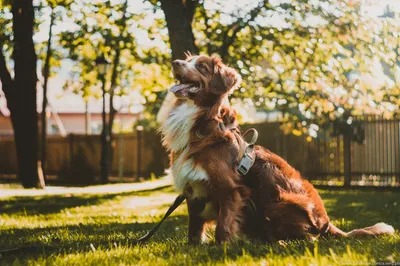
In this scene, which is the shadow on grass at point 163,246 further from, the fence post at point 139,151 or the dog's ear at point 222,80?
the fence post at point 139,151

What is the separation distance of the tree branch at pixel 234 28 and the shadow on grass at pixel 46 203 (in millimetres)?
4003

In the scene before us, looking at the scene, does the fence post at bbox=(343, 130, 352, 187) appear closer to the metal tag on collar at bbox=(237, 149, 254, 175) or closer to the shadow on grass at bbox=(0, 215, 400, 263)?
the shadow on grass at bbox=(0, 215, 400, 263)

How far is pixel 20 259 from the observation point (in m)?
4.57

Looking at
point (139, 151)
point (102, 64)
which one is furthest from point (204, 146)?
point (139, 151)

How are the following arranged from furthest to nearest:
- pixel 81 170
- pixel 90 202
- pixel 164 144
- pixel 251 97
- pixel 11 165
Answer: pixel 11 165, pixel 81 170, pixel 251 97, pixel 90 202, pixel 164 144

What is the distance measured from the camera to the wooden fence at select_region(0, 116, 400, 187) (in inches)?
632

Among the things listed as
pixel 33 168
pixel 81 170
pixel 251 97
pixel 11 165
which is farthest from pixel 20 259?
pixel 11 165

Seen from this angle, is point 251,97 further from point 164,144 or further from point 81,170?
point 81,170

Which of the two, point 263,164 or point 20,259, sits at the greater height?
point 263,164

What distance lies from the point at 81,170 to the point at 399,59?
14262mm

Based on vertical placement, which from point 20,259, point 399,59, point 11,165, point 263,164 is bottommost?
point 11,165

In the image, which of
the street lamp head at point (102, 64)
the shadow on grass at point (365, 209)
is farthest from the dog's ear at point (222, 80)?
the street lamp head at point (102, 64)

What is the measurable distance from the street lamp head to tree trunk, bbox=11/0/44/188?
10.0 feet

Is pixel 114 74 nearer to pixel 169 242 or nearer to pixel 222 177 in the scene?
pixel 169 242
